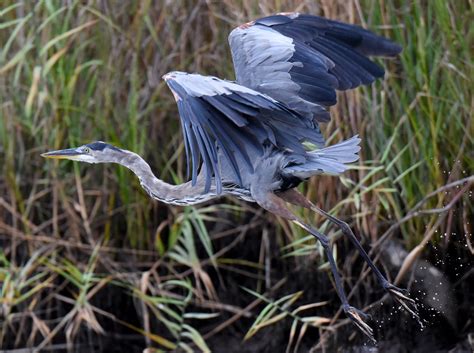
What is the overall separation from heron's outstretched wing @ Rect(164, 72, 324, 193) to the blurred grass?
1083 millimetres

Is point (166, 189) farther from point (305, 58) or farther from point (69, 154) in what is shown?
point (305, 58)

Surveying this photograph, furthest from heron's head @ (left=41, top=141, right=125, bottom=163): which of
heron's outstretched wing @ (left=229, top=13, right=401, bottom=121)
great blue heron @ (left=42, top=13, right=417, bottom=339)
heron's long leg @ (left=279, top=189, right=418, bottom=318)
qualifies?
heron's long leg @ (left=279, top=189, right=418, bottom=318)

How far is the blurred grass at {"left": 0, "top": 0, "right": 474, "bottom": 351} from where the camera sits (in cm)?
496

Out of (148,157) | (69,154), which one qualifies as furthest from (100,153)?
(148,157)

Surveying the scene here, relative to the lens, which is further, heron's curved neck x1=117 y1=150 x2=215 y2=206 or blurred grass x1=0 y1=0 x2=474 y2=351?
blurred grass x1=0 y1=0 x2=474 y2=351

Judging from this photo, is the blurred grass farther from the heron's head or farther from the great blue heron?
the heron's head

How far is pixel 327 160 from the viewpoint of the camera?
4.11 m

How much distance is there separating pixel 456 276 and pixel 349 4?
1433 mm

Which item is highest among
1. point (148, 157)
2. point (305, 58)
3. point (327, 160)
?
point (305, 58)

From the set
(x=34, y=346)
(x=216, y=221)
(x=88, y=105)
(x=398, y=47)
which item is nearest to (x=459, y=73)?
(x=398, y=47)

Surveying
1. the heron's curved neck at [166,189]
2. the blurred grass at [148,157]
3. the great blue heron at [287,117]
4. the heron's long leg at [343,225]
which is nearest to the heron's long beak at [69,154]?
the great blue heron at [287,117]

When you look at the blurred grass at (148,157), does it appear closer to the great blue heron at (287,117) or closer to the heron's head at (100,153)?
the great blue heron at (287,117)

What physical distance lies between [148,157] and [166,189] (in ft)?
3.89

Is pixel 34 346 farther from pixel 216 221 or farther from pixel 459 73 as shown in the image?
pixel 459 73
